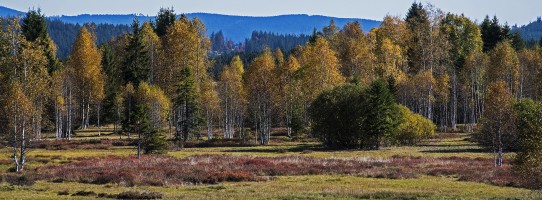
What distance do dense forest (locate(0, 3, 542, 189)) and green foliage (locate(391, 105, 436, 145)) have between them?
17cm

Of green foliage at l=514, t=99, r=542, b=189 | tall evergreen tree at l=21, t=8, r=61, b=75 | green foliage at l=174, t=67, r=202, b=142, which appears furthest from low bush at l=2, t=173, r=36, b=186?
tall evergreen tree at l=21, t=8, r=61, b=75

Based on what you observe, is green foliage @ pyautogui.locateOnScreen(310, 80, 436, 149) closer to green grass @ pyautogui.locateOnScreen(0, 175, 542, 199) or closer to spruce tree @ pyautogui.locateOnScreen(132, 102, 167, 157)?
spruce tree @ pyautogui.locateOnScreen(132, 102, 167, 157)

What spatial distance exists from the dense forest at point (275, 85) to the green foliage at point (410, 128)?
17cm

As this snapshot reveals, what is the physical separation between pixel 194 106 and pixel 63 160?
1142 inches

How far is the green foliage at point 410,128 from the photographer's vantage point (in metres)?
76.9

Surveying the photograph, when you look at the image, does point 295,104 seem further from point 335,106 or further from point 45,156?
point 45,156

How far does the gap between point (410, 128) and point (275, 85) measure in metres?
20.6

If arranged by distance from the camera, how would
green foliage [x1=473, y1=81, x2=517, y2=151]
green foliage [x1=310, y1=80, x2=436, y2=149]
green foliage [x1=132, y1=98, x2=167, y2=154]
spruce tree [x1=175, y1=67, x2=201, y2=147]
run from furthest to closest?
spruce tree [x1=175, y1=67, x2=201, y2=147], green foliage [x1=310, y1=80, x2=436, y2=149], green foliage [x1=132, y1=98, x2=167, y2=154], green foliage [x1=473, y1=81, x2=517, y2=151]

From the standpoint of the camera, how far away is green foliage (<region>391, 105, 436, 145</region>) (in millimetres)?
76875

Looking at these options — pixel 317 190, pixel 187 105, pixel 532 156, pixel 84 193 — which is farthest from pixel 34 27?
pixel 532 156

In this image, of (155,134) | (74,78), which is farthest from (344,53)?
(155,134)

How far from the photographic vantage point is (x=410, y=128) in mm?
77625

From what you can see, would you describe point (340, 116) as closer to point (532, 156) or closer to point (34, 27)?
point (532, 156)

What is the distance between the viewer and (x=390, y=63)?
10231cm
